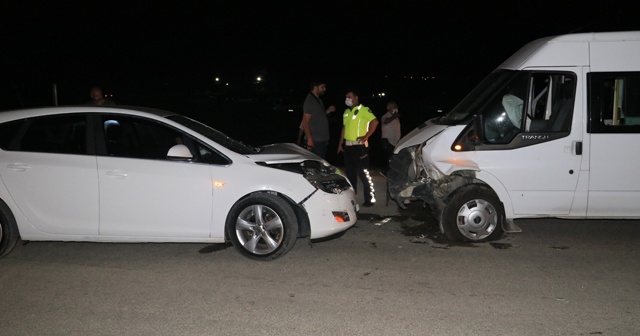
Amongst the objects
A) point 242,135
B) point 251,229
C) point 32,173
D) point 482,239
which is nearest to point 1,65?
point 242,135

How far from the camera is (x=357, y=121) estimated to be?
29.6ft

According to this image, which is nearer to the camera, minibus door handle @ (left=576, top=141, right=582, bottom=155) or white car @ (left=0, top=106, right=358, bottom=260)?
white car @ (left=0, top=106, right=358, bottom=260)

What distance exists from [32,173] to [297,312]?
11.1ft

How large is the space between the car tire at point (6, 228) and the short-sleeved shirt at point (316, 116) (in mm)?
4461

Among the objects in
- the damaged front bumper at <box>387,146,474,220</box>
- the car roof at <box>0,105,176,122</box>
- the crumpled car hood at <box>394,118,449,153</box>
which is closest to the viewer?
the car roof at <box>0,105,176,122</box>

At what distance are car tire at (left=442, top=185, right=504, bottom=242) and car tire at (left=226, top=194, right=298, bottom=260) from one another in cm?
199

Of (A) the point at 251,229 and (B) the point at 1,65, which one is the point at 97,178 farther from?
(B) the point at 1,65

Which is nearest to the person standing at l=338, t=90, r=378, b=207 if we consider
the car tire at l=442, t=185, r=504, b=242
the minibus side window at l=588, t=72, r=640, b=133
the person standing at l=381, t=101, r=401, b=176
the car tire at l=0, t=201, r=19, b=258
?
the person standing at l=381, t=101, r=401, b=176

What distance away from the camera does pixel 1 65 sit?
18.5 metres

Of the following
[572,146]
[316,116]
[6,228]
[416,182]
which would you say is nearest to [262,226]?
[416,182]

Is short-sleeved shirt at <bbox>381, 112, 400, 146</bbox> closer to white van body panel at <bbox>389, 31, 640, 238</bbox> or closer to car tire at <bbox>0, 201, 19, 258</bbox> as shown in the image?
white van body panel at <bbox>389, 31, 640, 238</bbox>

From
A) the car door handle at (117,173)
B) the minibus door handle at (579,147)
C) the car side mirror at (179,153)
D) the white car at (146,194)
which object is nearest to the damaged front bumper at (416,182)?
the minibus door handle at (579,147)

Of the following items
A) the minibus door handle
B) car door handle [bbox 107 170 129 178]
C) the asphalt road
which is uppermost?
the minibus door handle

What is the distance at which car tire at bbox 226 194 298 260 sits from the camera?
20.7 ft
